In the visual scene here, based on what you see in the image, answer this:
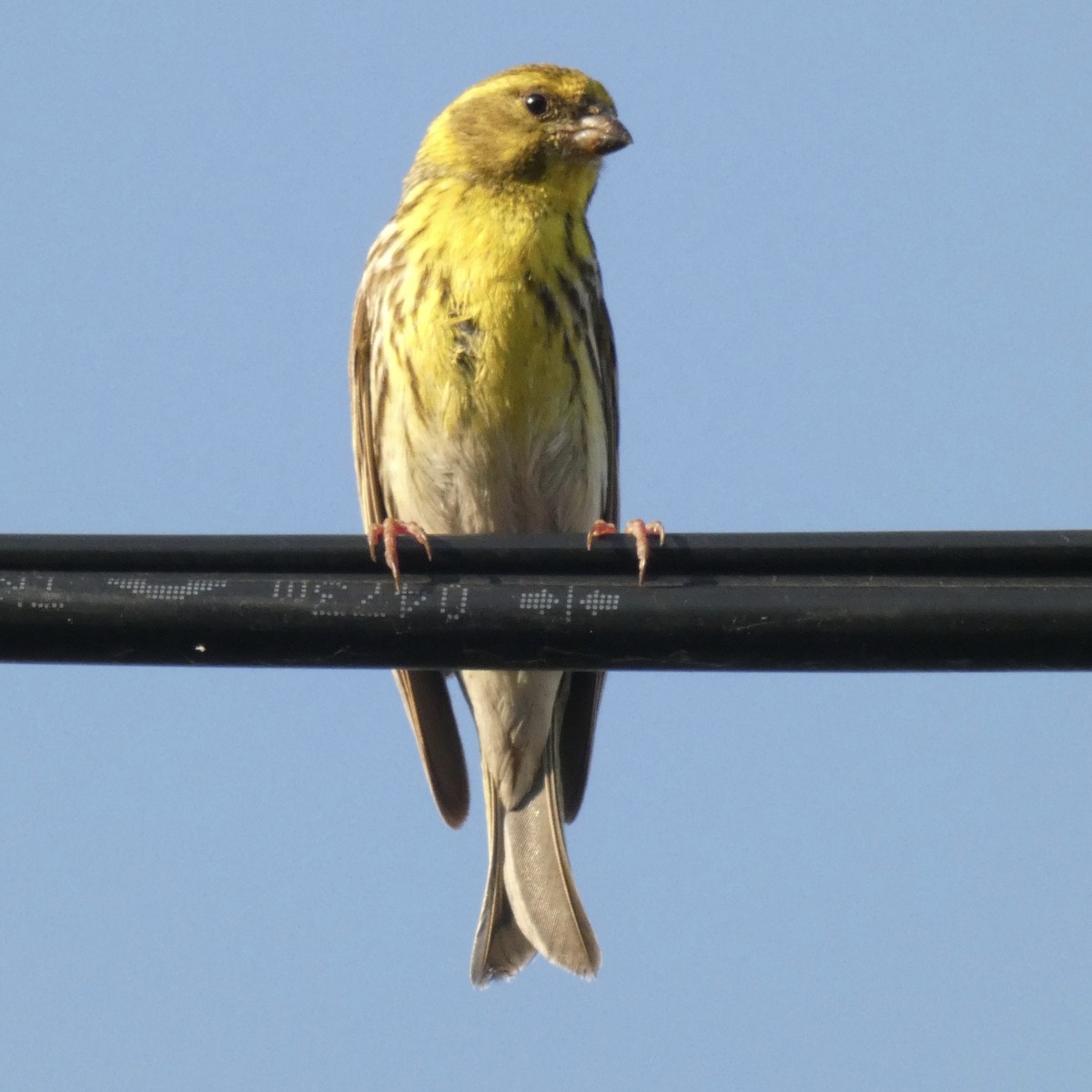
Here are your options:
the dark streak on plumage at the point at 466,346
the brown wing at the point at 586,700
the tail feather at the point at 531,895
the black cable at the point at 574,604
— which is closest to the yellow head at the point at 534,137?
the brown wing at the point at 586,700

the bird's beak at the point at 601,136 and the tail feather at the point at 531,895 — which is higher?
the bird's beak at the point at 601,136

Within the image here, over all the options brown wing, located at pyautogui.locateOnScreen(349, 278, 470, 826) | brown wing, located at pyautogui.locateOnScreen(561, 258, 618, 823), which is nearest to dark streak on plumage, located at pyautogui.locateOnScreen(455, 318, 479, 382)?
A: brown wing, located at pyautogui.locateOnScreen(349, 278, 470, 826)

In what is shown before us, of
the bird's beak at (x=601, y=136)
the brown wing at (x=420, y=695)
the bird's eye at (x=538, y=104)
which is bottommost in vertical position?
the brown wing at (x=420, y=695)

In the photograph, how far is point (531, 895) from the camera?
239 inches

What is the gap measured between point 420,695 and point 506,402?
101 centimetres

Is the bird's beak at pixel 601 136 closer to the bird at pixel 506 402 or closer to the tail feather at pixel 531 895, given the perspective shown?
the bird at pixel 506 402

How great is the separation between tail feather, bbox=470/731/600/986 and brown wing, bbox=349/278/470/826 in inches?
13.2

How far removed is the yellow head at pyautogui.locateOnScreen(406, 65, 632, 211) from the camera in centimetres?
624

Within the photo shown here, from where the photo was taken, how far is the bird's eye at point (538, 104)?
6.44 m

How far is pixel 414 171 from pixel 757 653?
3.93 metres

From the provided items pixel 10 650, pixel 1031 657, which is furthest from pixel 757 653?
pixel 10 650

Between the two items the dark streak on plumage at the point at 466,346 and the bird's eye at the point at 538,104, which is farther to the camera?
the bird's eye at the point at 538,104

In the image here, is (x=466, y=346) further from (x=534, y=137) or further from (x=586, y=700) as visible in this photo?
(x=586, y=700)

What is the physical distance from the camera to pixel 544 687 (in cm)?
633
